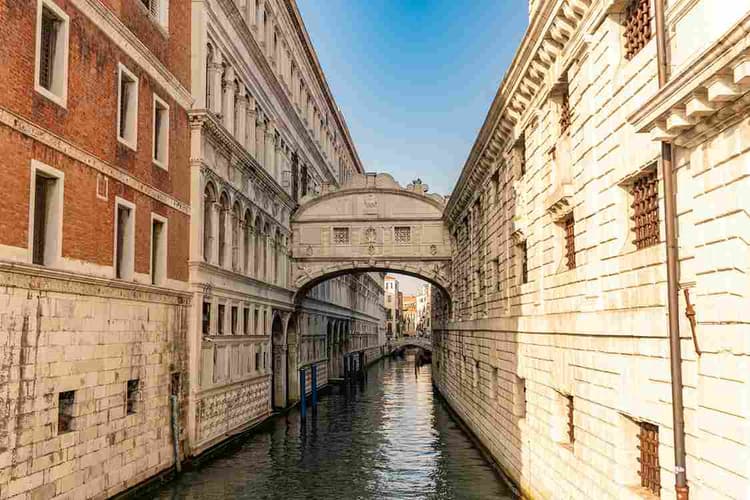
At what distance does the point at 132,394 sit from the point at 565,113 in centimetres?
1022

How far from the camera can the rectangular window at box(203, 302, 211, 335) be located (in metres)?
20.0

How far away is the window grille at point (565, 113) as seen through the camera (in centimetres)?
1240

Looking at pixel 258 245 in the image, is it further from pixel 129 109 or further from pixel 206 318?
pixel 129 109

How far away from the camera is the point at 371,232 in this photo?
104 ft

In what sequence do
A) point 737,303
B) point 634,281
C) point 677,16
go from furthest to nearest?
point 634,281 < point 677,16 < point 737,303

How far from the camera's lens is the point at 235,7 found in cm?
2244

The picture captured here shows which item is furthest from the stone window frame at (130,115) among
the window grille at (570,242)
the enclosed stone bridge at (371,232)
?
the enclosed stone bridge at (371,232)

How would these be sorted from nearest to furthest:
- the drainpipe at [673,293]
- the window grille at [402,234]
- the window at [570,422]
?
1. the drainpipe at [673,293]
2. the window at [570,422]
3. the window grille at [402,234]

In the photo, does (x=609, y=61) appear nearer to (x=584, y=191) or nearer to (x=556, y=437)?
(x=584, y=191)

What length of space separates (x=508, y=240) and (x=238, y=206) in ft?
32.4

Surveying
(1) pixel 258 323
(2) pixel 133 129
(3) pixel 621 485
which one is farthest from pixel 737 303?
(1) pixel 258 323

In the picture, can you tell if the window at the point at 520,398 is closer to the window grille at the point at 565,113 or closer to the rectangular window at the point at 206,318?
the window grille at the point at 565,113

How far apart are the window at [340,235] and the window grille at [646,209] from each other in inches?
908

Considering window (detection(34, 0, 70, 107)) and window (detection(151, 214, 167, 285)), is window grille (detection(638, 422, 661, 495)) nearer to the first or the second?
window (detection(34, 0, 70, 107))
